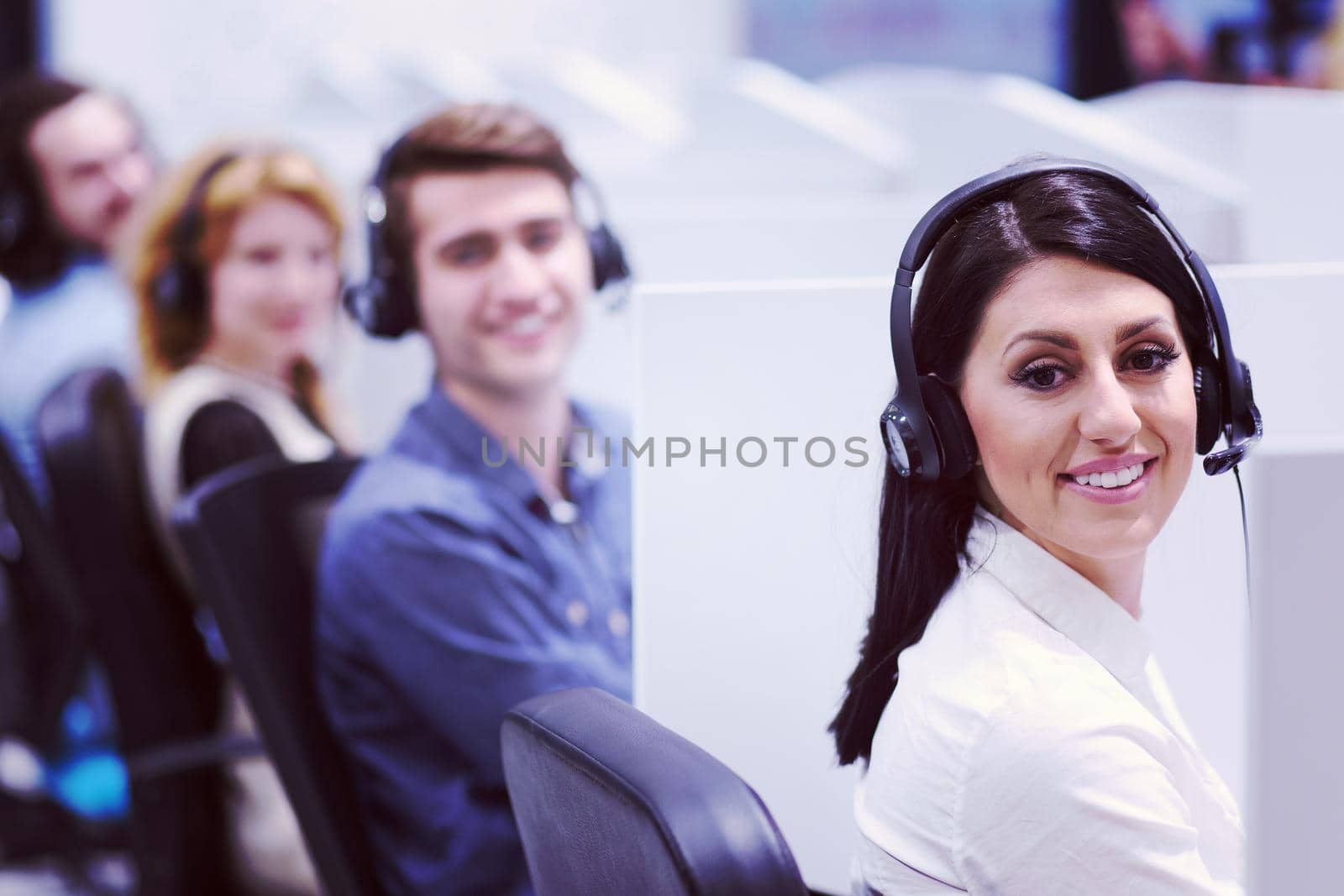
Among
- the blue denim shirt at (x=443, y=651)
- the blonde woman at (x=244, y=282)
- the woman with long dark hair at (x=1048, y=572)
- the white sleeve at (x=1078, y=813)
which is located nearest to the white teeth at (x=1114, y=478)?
the woman with long dark hair at (x=1048, y=572)

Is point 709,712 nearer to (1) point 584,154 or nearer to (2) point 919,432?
(2) point 919,432

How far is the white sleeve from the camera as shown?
0.63 m

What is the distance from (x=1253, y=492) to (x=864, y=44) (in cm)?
556

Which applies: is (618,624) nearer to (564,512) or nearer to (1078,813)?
(564,512)

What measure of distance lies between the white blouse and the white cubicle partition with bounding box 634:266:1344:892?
0.05 m

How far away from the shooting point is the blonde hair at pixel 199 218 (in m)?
2.11

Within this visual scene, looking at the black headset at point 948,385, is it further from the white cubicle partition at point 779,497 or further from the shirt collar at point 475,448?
the shirt collar at point 475,448

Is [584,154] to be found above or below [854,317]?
above

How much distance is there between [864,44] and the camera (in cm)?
586

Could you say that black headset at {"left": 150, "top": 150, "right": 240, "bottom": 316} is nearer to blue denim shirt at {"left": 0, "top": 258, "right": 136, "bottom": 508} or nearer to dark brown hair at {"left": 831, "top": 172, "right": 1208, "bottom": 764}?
blue denim shirt at {"left": 0, "top": 258, "right": 136, "bottom": 508}

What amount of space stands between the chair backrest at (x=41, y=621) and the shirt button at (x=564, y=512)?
1003 millimetres

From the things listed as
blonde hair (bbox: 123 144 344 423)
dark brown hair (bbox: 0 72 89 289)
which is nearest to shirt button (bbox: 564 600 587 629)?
blonde hair (bbox: 123 144 344 423)

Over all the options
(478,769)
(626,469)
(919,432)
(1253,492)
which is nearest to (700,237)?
(626,469)

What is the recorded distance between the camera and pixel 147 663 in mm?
1662
